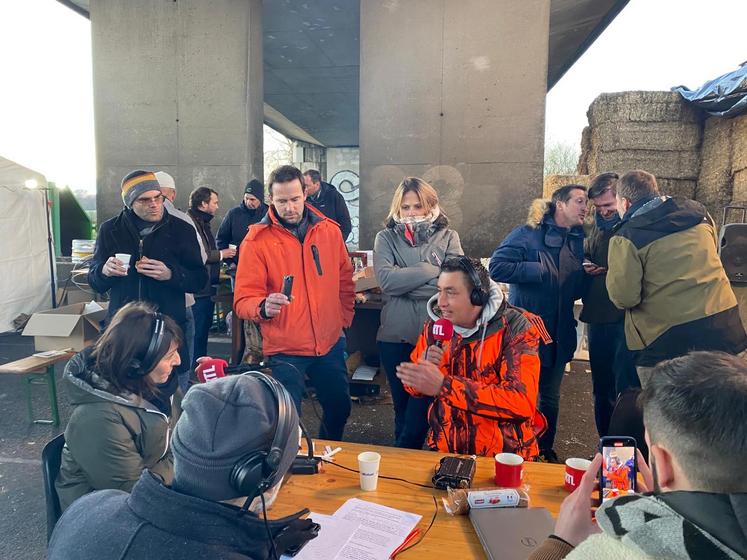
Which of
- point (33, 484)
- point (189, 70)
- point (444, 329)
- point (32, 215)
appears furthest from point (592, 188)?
point (32, 215)

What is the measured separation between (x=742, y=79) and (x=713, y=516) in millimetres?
7579

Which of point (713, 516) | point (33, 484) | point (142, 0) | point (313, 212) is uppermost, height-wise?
point (142, 0)

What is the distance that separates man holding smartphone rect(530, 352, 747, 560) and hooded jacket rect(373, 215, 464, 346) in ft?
7.70

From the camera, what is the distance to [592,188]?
3.96 metres

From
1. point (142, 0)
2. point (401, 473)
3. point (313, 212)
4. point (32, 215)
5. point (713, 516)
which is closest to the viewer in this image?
point (713, 516)

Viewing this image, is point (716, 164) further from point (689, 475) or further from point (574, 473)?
point (689, 475)

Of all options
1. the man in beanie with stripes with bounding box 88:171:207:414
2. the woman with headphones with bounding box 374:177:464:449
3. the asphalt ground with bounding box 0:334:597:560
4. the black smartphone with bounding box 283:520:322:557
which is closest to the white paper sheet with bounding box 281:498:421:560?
the black smartphone with bounding box 283:520:322:557

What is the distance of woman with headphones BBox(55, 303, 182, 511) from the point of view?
6.15 ft

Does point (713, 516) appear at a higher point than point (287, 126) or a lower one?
lower

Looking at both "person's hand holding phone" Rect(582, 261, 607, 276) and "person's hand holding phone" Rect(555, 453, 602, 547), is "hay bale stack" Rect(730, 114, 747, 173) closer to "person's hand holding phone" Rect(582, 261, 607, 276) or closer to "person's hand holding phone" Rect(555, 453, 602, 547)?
"person's hand holding phone" Rect(582, 261, 607, 276)

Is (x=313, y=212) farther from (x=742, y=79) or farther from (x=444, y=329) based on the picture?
(x=742, y=79)

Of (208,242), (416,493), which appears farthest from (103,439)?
(208,242)

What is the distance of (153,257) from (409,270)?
6.00 feet

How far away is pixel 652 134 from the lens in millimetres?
8023
